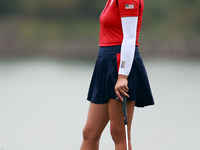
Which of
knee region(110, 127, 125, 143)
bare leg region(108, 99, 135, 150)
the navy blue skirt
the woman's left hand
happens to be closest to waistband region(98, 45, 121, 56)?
the navy blue skirt

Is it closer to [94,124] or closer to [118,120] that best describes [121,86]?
[118,120]

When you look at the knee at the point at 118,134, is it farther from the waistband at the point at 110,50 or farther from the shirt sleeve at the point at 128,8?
the shirt sleeve at the point at 128,8

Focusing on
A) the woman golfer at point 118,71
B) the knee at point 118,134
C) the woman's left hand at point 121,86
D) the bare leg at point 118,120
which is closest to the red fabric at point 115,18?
the woman golfer at point 118,71

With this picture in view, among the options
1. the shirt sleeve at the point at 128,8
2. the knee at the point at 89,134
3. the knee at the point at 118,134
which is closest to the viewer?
the shirt sleeve at the point at 128,8

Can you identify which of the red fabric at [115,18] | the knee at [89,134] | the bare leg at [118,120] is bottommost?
the knee at [89,134]

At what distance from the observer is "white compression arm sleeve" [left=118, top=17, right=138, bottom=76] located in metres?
1.65

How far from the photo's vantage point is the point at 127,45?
1.66m

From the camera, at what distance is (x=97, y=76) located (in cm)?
180

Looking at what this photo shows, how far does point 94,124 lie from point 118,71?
337 mm

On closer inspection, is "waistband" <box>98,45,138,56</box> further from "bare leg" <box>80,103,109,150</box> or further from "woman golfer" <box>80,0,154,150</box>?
"bare leg" <box>80,103,109,150</box>

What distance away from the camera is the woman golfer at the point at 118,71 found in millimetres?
1655

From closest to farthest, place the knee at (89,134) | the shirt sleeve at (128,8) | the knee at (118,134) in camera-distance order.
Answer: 1. the shirt sleeve at (128,8)
2. the knee at (118,134)
3. the knee at (89,134)

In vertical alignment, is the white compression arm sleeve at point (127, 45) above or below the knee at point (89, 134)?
above

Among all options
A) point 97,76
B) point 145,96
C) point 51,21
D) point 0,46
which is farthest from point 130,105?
point 0,46
